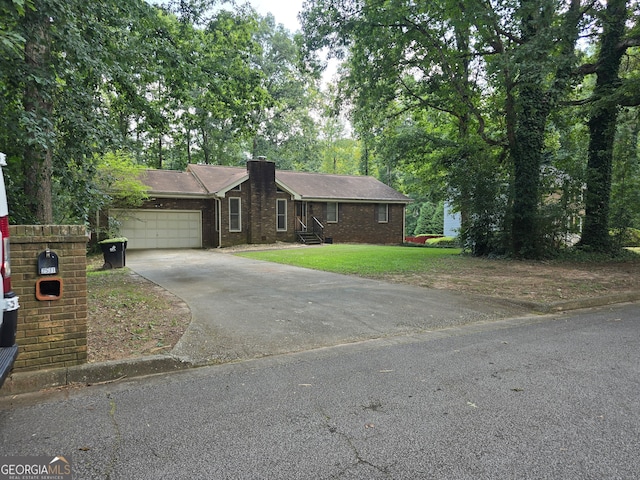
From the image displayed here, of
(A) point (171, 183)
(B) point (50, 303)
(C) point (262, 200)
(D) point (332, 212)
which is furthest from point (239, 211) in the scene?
(B) point (50, 303)

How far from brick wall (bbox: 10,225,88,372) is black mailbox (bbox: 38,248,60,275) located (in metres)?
0.04

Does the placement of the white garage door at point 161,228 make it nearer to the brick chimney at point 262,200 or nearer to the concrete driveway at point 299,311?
the brick chimney at point 262,200

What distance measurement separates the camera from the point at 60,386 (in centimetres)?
367

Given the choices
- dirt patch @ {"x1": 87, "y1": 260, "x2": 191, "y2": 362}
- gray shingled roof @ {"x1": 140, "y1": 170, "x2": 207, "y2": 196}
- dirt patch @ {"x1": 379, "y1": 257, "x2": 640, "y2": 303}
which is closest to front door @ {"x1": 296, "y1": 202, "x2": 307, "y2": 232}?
gray shingled roof @ {"x1": 140, "y1": 170, "x2": 207, "y2": 196}

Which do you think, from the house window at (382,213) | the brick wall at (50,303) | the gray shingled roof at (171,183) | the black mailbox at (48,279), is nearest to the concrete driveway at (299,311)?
the brick wall at (50,303)

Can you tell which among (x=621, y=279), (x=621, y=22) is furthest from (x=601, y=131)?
(x=621, y=279)

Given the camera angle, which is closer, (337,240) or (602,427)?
(602,427)

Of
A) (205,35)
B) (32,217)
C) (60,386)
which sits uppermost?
(205,35)

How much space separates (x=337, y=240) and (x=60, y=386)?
22.4 metres

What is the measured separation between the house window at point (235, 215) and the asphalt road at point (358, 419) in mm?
18090

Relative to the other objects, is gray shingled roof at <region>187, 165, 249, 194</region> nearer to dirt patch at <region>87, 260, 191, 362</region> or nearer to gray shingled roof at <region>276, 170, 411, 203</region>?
gray shingled roof at <region>276, 170, 411, 203</region>

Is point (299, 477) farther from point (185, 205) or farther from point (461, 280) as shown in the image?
point (185, 205)

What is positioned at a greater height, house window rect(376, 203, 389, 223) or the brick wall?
house window rect(376, 203, 389, 223)

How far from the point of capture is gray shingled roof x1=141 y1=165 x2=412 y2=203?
71.6 ft
